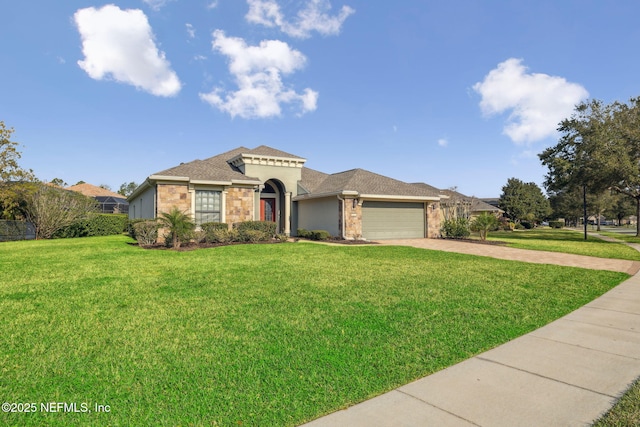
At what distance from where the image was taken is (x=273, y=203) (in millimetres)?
23906

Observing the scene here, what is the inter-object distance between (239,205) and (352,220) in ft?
21.3

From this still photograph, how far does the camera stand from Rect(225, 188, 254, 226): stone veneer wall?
58.7ft

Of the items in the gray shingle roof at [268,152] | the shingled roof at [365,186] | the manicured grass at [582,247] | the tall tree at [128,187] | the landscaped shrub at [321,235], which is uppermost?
the tall tree at [128,187]

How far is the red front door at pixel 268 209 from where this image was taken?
23438 mm

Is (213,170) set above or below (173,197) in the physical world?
above

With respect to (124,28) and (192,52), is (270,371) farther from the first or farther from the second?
(192,52)

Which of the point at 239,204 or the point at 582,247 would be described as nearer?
the point at 582,247

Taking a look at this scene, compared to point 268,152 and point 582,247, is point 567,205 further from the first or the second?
point 268,152

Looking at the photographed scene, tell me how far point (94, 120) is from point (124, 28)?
1102cm

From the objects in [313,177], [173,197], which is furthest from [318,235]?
[173,197]

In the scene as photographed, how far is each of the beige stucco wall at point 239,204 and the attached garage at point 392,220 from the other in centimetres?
678

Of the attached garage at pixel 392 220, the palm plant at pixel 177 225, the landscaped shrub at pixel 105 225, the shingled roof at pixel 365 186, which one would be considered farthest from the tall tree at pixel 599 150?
the landscaped shrub at pixel 105 225

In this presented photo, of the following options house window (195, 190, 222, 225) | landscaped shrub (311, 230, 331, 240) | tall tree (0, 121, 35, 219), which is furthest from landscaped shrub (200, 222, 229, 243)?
tall tree (0, 121, 35, 219)

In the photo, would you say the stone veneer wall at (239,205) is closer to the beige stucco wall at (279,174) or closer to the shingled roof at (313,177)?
the shingled roof at (313,177)
